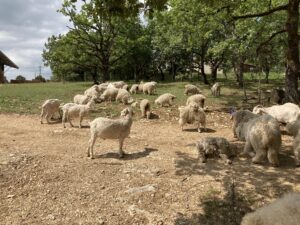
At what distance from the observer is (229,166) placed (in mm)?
9156

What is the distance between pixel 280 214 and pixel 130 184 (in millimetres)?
4260

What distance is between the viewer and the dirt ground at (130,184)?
23.4 ft

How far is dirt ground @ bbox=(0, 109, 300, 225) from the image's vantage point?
7.14 m

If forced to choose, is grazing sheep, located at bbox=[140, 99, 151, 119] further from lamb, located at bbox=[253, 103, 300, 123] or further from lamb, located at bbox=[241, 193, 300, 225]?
lamb, located at bbox=[241, 193, 300, 225]

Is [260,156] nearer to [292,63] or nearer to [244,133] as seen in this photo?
[244,133]

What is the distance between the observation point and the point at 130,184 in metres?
8.27

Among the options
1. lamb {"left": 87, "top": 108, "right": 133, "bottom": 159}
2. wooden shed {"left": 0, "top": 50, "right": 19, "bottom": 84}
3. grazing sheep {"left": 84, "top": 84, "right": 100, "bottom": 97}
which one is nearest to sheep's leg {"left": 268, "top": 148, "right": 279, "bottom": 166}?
lamb {"left": 87, "top": 108, "right": 133, "bottom": 159}

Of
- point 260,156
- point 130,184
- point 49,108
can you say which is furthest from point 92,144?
point 49,108

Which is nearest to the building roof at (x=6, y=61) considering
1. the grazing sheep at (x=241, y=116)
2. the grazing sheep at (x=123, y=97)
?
the grazing sheep at (x=123, y=97)

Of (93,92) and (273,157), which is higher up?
(93,92)

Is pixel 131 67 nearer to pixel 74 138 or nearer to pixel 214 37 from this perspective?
pixel 214 37

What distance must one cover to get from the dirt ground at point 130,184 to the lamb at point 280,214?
2371 mm

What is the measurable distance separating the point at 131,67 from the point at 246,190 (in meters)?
43.2

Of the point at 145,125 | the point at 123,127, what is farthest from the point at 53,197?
the point at 145,125
